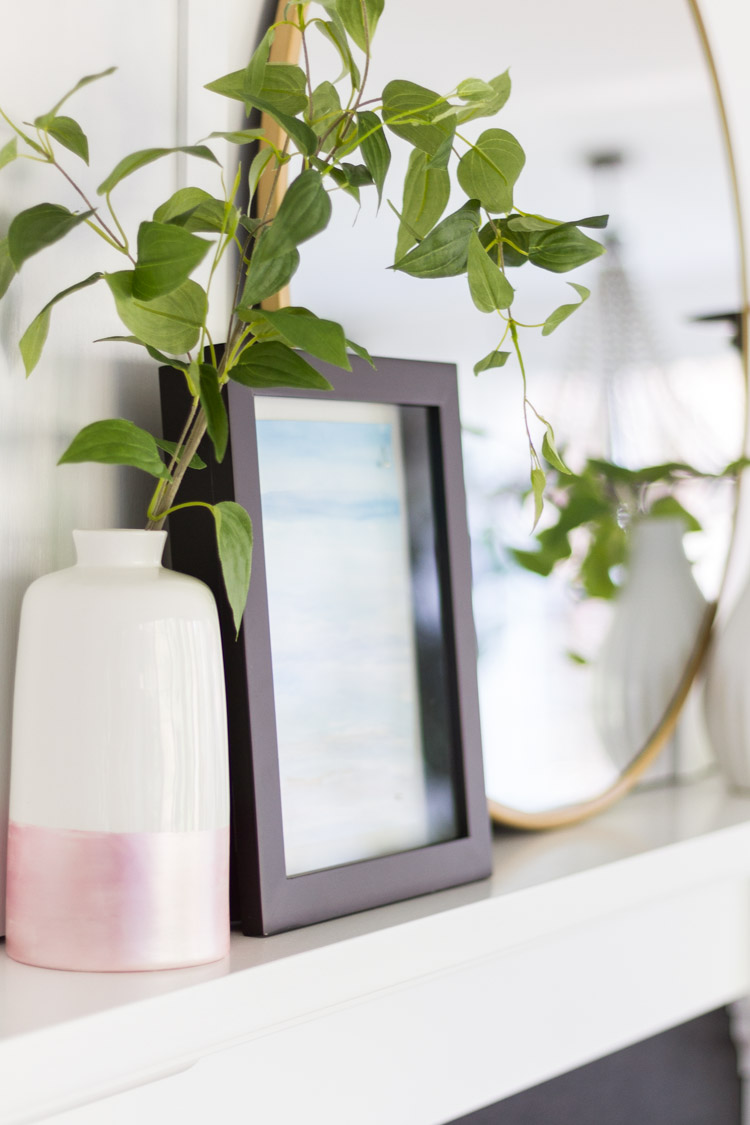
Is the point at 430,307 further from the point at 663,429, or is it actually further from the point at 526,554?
the point at 663,429

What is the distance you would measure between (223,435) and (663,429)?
0.65m

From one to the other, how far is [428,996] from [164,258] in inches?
20.0

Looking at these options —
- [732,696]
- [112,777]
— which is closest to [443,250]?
[112,777]

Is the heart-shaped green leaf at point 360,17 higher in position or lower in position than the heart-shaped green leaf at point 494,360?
higher

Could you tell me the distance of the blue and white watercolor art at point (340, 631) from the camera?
0.59m

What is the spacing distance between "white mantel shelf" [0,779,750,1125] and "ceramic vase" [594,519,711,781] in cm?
5

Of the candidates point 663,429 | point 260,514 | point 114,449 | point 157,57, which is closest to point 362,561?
point 260,514

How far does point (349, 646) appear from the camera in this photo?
2.03 ft

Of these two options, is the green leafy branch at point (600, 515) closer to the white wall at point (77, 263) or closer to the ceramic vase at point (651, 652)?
the ceramic vase at point (651, 652)

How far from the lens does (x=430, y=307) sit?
29.4 inches

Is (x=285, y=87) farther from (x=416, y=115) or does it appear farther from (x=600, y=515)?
(x=600, y=515)

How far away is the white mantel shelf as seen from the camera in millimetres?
449

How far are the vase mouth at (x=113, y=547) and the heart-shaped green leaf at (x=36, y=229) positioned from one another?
4.9 inches

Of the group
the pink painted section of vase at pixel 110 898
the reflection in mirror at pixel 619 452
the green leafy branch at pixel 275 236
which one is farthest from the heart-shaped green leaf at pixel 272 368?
the reflection in mirror at pixel 619 452
